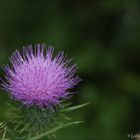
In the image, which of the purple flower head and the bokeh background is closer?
the purple flower head

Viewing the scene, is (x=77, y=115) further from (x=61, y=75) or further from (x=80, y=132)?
(x=61, y=75)

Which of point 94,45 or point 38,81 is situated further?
point 94,45

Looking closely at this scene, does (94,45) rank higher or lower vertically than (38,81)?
higher

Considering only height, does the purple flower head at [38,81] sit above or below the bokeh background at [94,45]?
below

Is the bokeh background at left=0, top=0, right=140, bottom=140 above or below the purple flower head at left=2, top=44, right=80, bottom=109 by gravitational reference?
above

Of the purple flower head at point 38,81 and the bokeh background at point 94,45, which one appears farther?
the bokeh background at point 94,45
